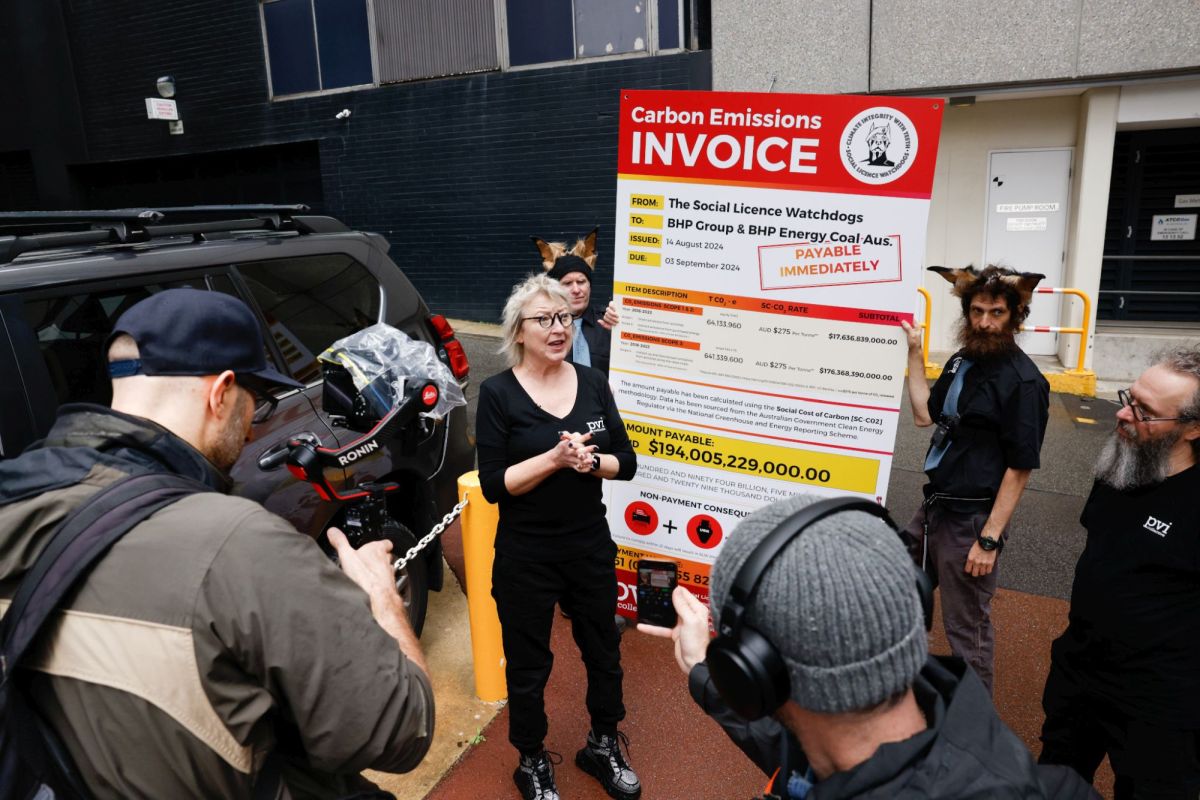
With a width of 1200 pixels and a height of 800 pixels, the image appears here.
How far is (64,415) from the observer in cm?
158

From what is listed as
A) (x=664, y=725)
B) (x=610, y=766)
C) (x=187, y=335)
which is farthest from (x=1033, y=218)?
(x=187, y=335)

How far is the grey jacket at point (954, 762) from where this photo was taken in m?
1.16

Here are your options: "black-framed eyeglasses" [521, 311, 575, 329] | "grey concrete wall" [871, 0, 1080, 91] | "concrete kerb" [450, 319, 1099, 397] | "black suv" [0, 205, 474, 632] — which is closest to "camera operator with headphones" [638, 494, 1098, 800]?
"black suv" [0, 205, 474, 632]

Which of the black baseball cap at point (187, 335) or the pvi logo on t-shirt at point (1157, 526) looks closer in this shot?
the black baseball cap at point (187, 335)

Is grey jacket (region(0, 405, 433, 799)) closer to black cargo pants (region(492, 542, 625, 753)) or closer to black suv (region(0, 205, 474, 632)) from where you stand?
black suv (region(0, 205, 474, 632))

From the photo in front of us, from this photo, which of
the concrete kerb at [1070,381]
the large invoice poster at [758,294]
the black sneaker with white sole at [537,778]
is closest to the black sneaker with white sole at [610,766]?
the black sneaker with white sole at [537,778]

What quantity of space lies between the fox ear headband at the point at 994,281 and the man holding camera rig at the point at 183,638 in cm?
275

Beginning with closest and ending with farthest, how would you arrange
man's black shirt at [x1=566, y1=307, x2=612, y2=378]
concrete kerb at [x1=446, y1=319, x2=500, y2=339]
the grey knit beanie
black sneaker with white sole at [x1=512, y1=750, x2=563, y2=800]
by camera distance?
the grey knit beanie
black sneaker with white sole at [x1=512, y1=750, x2=563, y2=800]
man's black shirt at [x1=566, y1=307, x2=612, y2=378]
concrete kerb at [x1=446, y1=319, x2=500, y2=339]

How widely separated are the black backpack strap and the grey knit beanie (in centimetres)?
107

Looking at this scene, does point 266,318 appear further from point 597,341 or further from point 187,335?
point 187,335

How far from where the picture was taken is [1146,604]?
7.98ft

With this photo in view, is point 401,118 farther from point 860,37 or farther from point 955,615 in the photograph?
point 955,615

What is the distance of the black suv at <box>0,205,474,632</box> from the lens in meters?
2.79

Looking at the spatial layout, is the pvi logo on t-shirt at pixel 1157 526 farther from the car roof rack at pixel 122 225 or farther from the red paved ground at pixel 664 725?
the car roof rack at pixel 122 225
